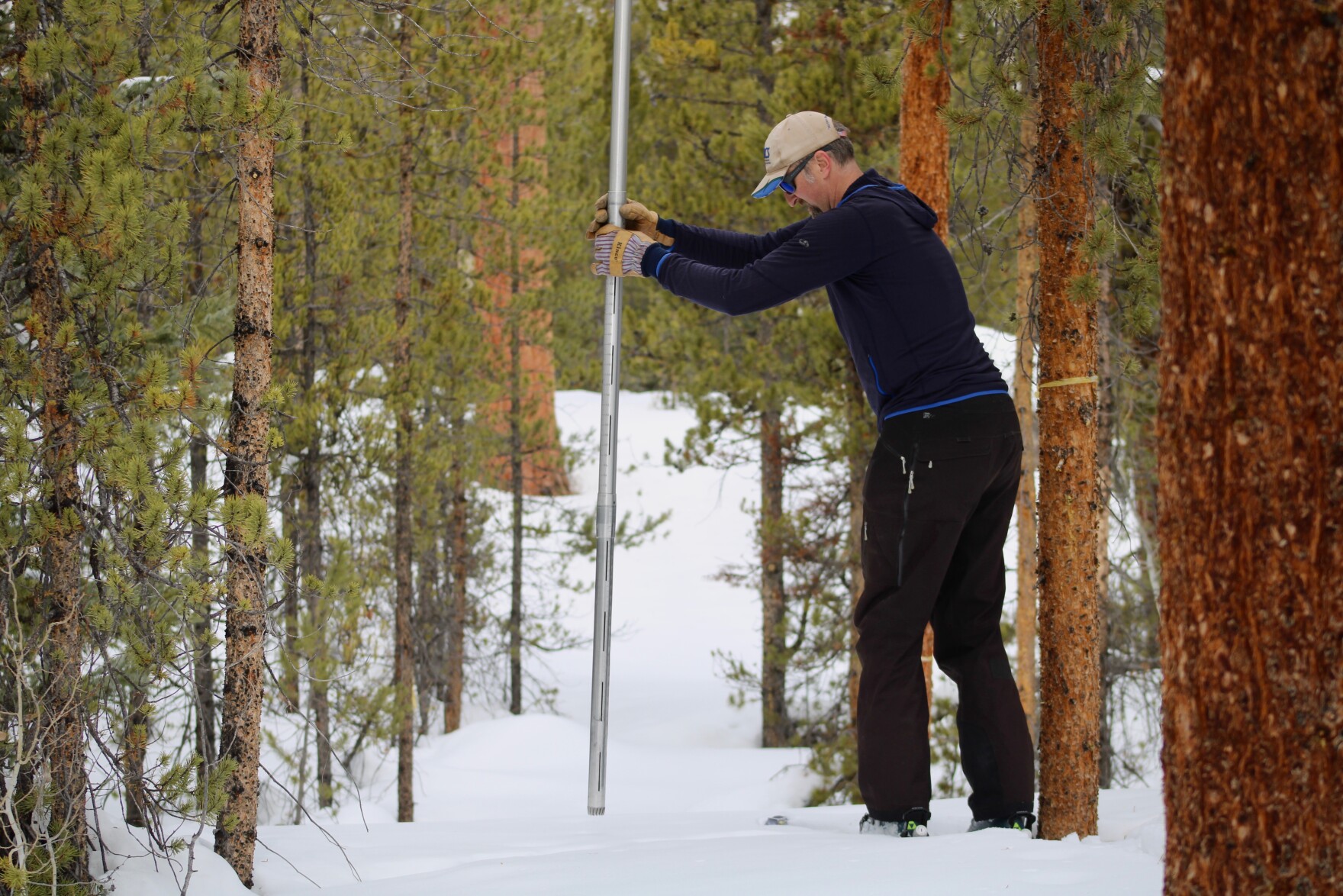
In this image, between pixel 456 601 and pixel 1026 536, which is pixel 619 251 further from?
pixel 456 601

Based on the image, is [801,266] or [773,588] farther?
[773,588]

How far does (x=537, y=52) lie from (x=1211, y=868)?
13.3 m

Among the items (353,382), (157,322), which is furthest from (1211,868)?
(353,382)

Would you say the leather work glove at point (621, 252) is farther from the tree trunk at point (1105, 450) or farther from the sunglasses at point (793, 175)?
the tree trunk at point (1105, 450)

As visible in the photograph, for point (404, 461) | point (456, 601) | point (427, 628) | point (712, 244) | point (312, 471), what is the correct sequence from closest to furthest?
point (712, 244) → point (312, 471) → point (404, 461) → point (427, 628) → point (456, 601)

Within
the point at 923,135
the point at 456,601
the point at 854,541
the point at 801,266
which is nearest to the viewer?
the point at 801,266

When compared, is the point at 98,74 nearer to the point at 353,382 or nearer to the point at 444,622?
the point at 353,382

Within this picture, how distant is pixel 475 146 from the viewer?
11.9 metres

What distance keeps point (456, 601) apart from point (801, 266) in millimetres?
12192

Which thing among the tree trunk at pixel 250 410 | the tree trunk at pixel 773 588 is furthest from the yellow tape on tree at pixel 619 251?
the tree trunk at pixel 773 588

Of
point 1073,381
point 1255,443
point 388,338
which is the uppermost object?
point 388,338

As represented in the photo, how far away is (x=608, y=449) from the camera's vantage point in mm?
3654

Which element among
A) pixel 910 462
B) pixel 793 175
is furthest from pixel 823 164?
pixel 910 462

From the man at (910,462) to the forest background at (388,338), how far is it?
0.41m
